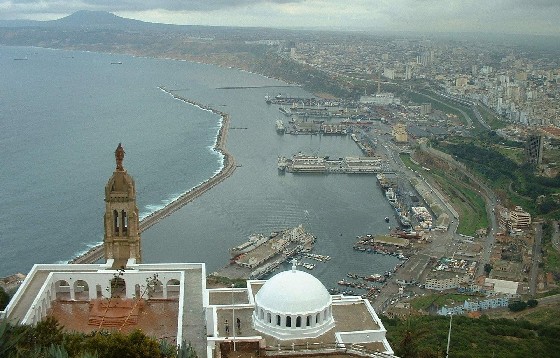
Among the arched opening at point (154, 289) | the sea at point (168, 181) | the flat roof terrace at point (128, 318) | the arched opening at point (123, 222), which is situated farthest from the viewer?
the sea at point (168, 181)

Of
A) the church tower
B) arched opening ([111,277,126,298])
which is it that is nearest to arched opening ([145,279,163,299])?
arched opening ([111,277,126,298])

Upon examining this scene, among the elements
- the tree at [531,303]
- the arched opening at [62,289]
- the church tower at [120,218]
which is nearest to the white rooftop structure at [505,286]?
the tree at [531,303]

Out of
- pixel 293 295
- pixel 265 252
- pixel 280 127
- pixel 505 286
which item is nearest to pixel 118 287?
pixel 293 295

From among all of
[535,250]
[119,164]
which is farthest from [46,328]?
[535,250]

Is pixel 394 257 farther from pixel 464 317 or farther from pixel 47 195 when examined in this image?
pixel 47 195

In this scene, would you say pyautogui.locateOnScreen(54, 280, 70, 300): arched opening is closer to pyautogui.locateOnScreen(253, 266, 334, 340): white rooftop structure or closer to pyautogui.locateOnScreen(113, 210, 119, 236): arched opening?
pyautogui.locateOnScreen(113, 210, 119, 236): arched opening

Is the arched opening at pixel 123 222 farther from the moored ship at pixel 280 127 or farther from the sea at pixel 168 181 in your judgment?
the moored ship at pixel 280 127

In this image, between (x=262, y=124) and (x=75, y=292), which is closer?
(x=75, y=292)
